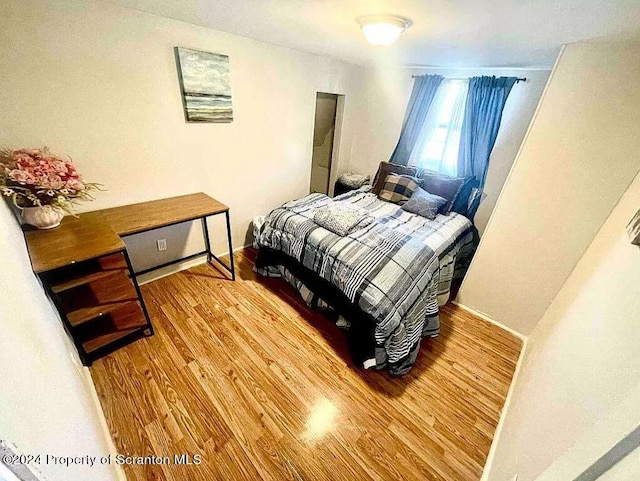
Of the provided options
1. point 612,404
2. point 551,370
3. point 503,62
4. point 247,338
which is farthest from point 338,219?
point 503,62

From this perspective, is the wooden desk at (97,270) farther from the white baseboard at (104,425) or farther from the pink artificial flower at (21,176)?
the pink artificial flower at (21,176)

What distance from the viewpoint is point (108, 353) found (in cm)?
173

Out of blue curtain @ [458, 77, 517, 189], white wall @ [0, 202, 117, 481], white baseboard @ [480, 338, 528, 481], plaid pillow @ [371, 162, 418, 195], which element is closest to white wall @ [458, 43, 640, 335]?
white baseboard @ [480, 338, 528, 481]

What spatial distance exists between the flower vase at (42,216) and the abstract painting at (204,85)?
114 cm

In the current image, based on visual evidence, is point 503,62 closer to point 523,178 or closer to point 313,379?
point 523,178

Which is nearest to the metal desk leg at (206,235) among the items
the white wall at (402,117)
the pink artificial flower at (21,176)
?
the pink artificial flower at (21,176)

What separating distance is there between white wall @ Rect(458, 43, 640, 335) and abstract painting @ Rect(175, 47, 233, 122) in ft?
7.88

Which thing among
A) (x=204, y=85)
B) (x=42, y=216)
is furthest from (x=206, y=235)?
(x=204, y=85)

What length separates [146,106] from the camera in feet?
6.33

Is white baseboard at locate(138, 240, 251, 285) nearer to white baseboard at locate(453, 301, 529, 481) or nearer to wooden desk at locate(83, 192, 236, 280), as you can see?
wooden desk at locate(83, 192, 236, 280)

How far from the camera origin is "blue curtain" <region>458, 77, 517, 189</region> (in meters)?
2.52

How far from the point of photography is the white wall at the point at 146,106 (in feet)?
4.90

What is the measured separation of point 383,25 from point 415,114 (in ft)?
5.95

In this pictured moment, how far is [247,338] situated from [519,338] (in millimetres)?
2251
